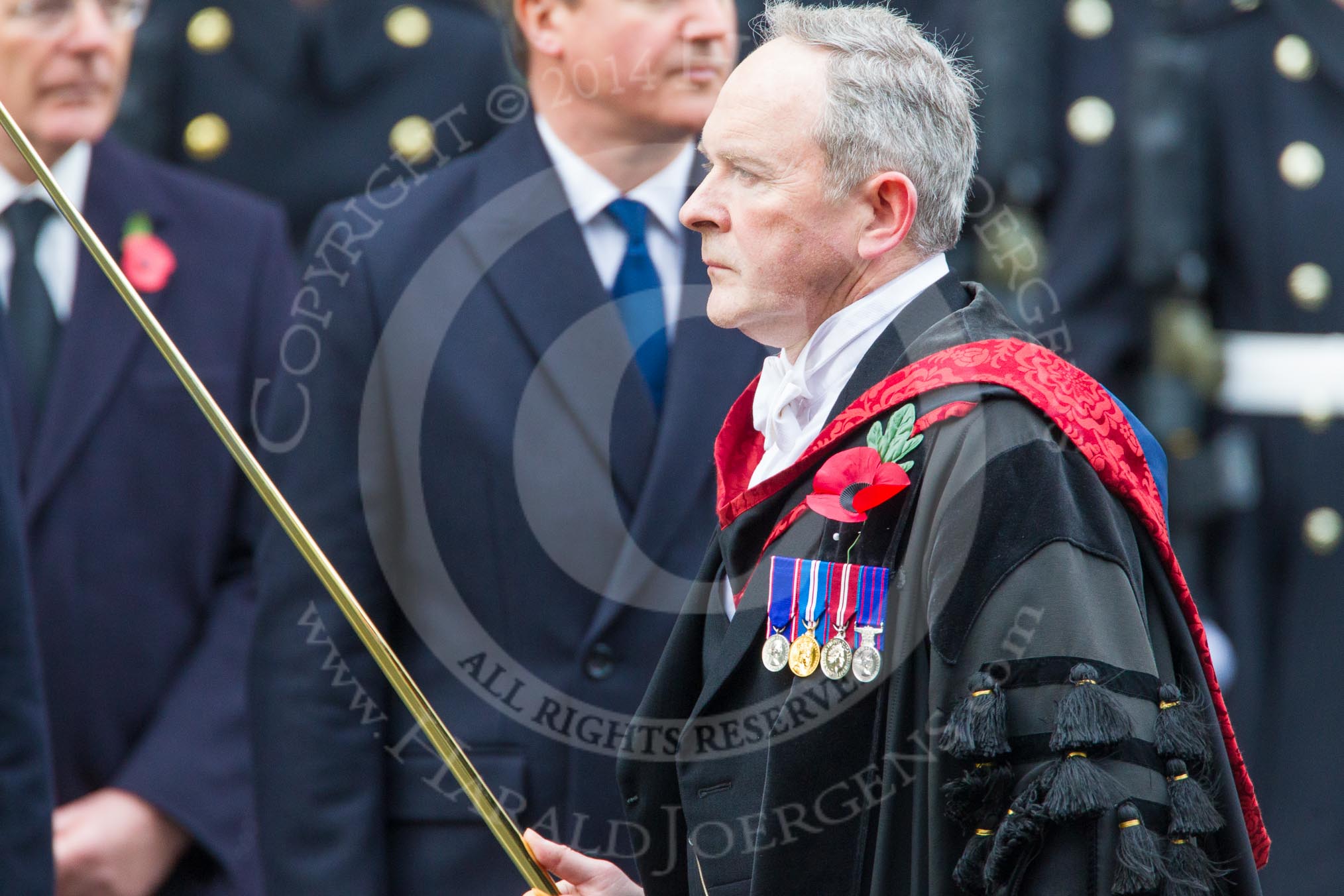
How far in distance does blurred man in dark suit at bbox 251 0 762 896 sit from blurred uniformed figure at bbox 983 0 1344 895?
130 centimetres

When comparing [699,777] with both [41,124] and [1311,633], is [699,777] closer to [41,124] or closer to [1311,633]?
[41,124]

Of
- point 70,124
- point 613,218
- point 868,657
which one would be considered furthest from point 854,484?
point 70,124

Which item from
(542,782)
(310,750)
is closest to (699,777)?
(542,782)

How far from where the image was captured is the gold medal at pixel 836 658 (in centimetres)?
Answer: 179

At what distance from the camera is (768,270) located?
1.94 m

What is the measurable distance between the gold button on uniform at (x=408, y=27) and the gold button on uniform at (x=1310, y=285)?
1.84 metres

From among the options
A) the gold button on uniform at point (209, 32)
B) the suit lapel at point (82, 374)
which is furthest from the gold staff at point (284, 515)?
the gold button on uniform at point (209, 32)

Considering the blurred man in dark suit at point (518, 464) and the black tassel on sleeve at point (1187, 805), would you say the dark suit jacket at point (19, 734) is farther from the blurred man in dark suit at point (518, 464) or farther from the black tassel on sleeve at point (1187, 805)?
the black tassel on sleeve at point (1187, 805)

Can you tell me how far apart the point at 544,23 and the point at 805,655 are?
1.30 metres

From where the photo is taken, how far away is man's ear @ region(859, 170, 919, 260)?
189 cm

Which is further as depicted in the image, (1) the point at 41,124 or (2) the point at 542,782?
(1) the point at 41,124

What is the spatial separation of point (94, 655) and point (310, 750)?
0.60m

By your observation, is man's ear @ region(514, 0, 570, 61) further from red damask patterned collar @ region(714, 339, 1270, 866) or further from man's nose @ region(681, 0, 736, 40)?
red damask patterned collar @ region(714, 339, 1270, 866)

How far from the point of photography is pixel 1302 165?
3.76m
